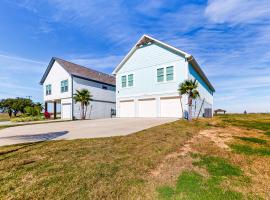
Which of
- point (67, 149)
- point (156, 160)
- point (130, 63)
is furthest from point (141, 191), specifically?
point (130, 63)

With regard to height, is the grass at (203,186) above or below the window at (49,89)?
below

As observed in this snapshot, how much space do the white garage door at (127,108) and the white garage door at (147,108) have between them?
1.30 m

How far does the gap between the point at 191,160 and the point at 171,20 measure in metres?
13.1

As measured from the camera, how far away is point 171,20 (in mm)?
14883

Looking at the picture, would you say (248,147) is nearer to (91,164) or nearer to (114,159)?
(114,159)

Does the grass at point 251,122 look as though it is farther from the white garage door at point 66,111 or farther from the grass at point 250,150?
the white garage door at point 66,111

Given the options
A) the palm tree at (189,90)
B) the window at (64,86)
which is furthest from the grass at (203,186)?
the window at (64,86)

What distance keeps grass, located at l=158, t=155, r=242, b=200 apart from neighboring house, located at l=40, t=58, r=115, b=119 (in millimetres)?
23045

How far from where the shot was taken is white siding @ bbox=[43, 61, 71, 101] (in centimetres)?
2578

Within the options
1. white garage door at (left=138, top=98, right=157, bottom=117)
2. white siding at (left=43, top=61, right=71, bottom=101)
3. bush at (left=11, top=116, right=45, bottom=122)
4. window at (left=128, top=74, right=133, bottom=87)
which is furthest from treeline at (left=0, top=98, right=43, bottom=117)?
white garage door at (left=138, top=98, right=157, bottom=117)

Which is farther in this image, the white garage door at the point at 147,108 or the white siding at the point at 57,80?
the white siding at the point at 57,80

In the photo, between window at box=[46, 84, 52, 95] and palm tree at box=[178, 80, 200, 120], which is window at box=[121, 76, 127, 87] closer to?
palm tree at box=[178, 80, 200, 120]

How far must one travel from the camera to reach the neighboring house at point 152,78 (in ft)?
59.4

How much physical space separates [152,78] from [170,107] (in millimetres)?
4270
